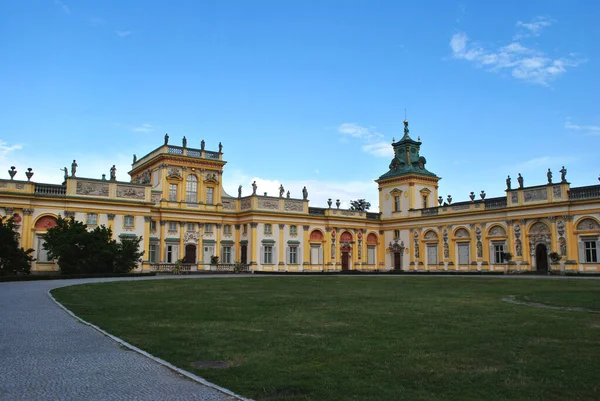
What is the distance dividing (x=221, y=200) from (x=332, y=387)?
157 feet

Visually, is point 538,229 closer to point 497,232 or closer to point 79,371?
point 497,232

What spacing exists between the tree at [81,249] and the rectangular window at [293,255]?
20164 mm

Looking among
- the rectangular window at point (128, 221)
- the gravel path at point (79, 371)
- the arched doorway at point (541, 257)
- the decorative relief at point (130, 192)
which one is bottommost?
the gravel path at point (79, 371)

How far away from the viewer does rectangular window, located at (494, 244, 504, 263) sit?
48412 mm

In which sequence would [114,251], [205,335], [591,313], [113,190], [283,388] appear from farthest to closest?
[113,190] < [114,251] < [591,313] < [205,335] < [283,388]

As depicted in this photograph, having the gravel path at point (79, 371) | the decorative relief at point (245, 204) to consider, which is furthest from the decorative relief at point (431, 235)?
the gravel path at point (79, 371)

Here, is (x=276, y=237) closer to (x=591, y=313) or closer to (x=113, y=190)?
(x=113, y=190)

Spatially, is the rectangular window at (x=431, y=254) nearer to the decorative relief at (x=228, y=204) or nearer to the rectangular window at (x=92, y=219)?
the decorative relief at (x=228, y=204)

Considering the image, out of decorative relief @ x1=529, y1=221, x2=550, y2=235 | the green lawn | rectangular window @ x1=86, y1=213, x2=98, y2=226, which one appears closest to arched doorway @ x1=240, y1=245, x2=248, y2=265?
rectangular window @ x1=86, y1=213, x2=98, y2=226

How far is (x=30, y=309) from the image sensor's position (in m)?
15.3

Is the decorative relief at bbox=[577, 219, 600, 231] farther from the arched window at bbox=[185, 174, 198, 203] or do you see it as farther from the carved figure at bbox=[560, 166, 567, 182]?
the arched window at bbox=[185, 174, 198, 203]

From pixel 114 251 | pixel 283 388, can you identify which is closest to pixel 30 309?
pixel 283 388

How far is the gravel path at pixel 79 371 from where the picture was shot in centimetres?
637

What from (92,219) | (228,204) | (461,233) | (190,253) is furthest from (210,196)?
(461,233)
